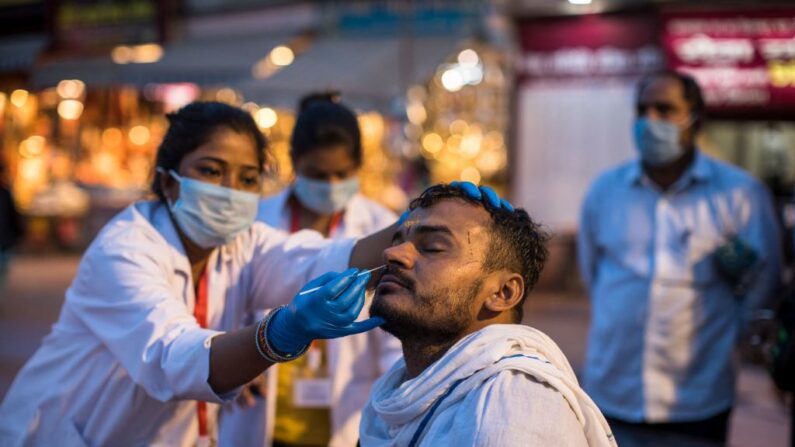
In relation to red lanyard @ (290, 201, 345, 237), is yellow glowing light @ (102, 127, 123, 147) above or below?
below

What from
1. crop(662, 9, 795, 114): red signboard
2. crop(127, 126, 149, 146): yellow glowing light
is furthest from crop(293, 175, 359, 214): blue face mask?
crop(127, 126, 149, 146): yellow glowing light

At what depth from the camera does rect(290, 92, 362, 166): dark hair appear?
4031 millimetres

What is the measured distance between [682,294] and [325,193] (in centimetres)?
159

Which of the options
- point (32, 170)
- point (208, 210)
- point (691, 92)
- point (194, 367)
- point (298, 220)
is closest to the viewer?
point (194, 367)

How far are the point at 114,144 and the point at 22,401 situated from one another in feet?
57.1

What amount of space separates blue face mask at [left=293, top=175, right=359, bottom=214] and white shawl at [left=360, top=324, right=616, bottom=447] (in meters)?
1.81

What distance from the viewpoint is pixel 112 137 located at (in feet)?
64.1

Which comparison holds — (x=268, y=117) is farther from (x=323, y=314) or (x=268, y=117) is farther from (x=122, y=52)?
(x=323, y=314)

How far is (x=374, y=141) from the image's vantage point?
48.3 feet

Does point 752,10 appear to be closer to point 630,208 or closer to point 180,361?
point 630,208

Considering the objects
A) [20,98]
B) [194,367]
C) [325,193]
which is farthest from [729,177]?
[20,98]

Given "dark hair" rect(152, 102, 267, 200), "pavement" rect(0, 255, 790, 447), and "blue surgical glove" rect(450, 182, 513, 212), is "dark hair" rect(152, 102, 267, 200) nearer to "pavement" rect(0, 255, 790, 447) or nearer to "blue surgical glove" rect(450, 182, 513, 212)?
"blue surgical glove" rect(450, 182, 513, 212)

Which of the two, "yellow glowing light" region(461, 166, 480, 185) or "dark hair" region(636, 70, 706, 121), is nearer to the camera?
"dark hair" region(636, 70, 706, 121)

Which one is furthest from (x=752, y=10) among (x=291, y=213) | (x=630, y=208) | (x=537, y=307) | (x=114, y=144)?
(x=114, y=144)
